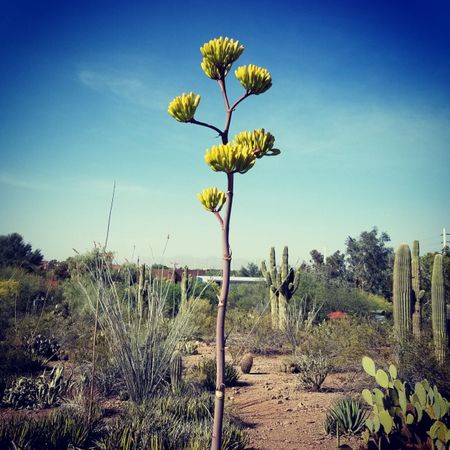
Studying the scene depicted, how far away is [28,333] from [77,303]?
6.08 m

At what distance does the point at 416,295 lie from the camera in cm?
923

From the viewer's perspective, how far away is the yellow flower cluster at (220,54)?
7.02ft

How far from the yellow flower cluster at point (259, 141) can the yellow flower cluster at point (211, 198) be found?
1.02 ft

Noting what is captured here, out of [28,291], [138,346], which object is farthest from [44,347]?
[28,291]

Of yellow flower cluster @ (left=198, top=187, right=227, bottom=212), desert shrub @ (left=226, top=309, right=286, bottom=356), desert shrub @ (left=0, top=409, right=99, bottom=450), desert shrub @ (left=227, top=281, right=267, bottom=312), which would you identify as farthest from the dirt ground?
desert shrub @ (left=227, top=281, right=267, bottom=312)

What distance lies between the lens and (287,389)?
6.70 meters

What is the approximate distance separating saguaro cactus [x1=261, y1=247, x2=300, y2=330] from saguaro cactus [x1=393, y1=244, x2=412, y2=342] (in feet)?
10.2

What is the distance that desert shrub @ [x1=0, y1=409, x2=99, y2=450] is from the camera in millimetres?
3331

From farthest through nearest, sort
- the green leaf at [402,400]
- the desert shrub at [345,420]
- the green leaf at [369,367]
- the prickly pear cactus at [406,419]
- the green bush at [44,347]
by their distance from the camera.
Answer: the green bush at [44,347] → the desert shrub at [345,420] → the green leaf at [369,367] → the green leaf at [402,400] → the prickly pear cactus at [406,419]

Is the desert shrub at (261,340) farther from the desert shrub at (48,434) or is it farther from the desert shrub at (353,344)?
the desert shrub at (48,434)

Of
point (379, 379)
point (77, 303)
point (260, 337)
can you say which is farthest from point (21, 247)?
point (379, 379)

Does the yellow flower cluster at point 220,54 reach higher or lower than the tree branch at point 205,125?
higher

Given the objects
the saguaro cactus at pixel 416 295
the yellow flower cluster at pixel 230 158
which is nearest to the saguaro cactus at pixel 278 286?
the saguaro cactus at pixel 416 295

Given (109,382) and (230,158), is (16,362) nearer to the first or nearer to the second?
(109,382)
